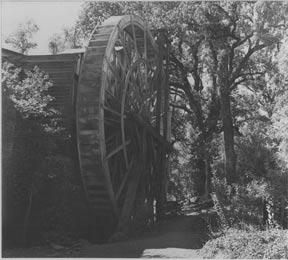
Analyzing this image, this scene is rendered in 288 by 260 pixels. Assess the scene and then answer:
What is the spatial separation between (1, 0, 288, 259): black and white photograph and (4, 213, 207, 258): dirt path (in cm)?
4

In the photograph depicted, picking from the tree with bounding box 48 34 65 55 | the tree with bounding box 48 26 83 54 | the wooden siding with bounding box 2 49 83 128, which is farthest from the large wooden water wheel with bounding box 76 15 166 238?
the tree with bounding box 48 34 65 55

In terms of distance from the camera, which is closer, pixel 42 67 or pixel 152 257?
pixel 152 257

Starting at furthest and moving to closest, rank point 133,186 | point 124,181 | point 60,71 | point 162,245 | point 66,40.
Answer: point 66,40, point 133,186, point 124,181, point 60,71, point 162,245

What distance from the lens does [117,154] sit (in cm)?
1502

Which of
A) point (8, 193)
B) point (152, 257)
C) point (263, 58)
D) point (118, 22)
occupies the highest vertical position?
point (263, 58)

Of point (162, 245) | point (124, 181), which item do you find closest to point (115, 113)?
point (124, 181)

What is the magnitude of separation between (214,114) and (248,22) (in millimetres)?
6904

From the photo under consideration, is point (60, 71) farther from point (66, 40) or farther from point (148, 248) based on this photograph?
point (66, 40)

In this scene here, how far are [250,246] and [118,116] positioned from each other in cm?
597

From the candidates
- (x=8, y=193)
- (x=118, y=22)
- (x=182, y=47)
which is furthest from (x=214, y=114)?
(x=8, y=193)

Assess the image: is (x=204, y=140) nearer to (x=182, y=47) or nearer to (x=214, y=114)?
(x=214, y=114)

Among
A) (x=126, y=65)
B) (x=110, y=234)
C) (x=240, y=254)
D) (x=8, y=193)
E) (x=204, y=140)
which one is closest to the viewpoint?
(x=240, y=254)

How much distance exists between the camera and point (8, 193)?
11.5m

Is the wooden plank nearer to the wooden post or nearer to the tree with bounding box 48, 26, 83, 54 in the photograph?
the wooden post
